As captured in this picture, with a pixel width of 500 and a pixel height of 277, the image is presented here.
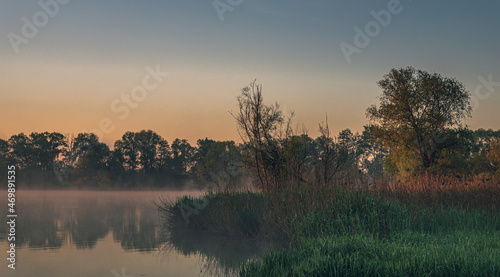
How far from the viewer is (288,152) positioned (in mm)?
22094

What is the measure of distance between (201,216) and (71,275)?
947 centimetres

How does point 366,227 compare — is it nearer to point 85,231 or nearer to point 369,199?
point 369,199

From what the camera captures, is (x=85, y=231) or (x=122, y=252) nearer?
(x=122, y=252)

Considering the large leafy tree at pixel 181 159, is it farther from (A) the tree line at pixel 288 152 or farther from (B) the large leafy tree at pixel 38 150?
(B) the large leafy tree at pixel 38 150

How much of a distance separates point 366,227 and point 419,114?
4032cm

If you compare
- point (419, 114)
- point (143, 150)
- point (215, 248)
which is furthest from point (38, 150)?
point (215, 248)

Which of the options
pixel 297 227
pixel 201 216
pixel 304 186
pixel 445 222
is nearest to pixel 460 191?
pixel 445 222

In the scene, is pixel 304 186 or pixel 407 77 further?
pixel 407 77

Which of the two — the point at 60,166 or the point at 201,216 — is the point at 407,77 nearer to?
the point at 201,216

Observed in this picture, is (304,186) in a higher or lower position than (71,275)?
higher

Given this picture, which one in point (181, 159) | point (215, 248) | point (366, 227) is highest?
point (181, 159)

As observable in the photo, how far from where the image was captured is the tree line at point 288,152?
20.4m

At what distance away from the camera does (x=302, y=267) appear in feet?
28.6

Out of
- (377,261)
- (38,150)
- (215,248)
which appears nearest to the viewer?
(377,261)
